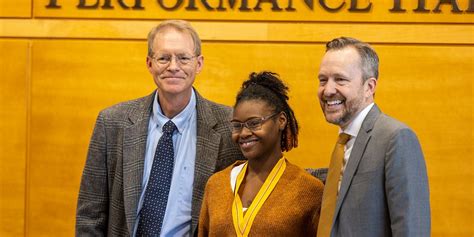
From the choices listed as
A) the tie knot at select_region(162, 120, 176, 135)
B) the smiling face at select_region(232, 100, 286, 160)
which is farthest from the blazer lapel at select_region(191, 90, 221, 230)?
the smiling face at select_region(232, 100, 286, 160)

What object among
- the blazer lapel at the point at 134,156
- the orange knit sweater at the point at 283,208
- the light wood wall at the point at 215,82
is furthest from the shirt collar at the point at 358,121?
the light wood wall at the point at 215,82

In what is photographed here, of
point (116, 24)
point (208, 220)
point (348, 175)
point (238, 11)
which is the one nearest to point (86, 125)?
point (116, 24)

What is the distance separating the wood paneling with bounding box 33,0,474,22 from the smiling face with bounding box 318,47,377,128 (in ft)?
5.09

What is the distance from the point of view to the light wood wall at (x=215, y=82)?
15.5 ft

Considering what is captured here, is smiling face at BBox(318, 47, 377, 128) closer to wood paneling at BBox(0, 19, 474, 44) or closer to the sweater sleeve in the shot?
the sweater sleeve

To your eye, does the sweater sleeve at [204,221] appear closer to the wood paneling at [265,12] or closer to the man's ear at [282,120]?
the man's ear at [282,120]

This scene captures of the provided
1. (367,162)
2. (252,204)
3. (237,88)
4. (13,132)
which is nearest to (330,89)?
(367,162)

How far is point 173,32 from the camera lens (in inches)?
150

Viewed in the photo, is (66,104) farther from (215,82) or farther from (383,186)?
(383,186)

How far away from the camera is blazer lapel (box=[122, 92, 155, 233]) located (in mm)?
3766

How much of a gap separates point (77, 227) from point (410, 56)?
192 centimetres

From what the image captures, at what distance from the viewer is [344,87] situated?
3.23m

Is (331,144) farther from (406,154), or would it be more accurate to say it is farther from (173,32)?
(406,154)

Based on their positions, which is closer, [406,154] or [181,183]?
[406,154]
